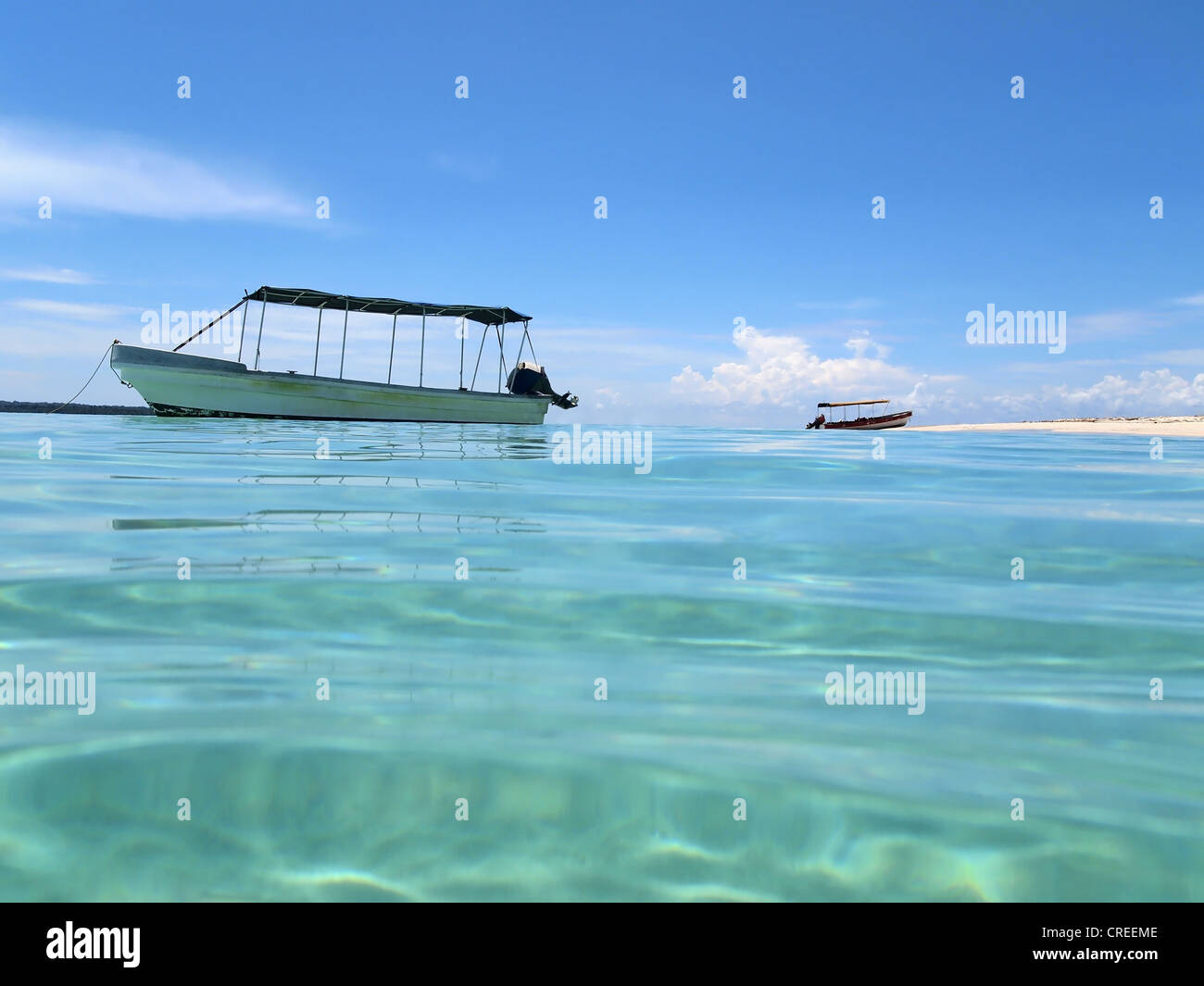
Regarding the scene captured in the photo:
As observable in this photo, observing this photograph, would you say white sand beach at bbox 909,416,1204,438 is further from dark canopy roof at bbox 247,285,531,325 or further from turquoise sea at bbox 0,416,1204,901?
Answer: turquoise sea at bbox 0,416,1204,901

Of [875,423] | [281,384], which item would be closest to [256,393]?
[281,384]

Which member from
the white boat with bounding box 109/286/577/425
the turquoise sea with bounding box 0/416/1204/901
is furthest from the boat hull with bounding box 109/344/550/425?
the turquoise sea with bounding box 0/416/1204/901

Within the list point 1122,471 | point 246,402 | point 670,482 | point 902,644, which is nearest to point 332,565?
point 902,644

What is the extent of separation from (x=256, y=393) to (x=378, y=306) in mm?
6968

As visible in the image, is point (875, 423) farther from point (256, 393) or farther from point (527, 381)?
point (256, 393)

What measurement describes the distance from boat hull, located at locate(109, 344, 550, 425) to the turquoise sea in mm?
31322

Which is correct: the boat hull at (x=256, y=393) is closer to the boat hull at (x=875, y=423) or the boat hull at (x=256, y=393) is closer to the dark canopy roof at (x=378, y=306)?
the dark canopy roof at (x=378, y=306)

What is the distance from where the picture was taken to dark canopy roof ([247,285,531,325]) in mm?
33594

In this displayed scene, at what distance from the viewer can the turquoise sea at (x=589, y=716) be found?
2.17 metres

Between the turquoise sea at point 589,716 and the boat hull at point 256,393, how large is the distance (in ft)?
103

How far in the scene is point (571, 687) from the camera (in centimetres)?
340

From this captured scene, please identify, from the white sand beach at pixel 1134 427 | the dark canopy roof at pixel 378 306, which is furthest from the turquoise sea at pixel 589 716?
the white sand beach at pixel 1134 427

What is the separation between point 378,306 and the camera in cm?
3500

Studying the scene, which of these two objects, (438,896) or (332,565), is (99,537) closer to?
(332,565)
